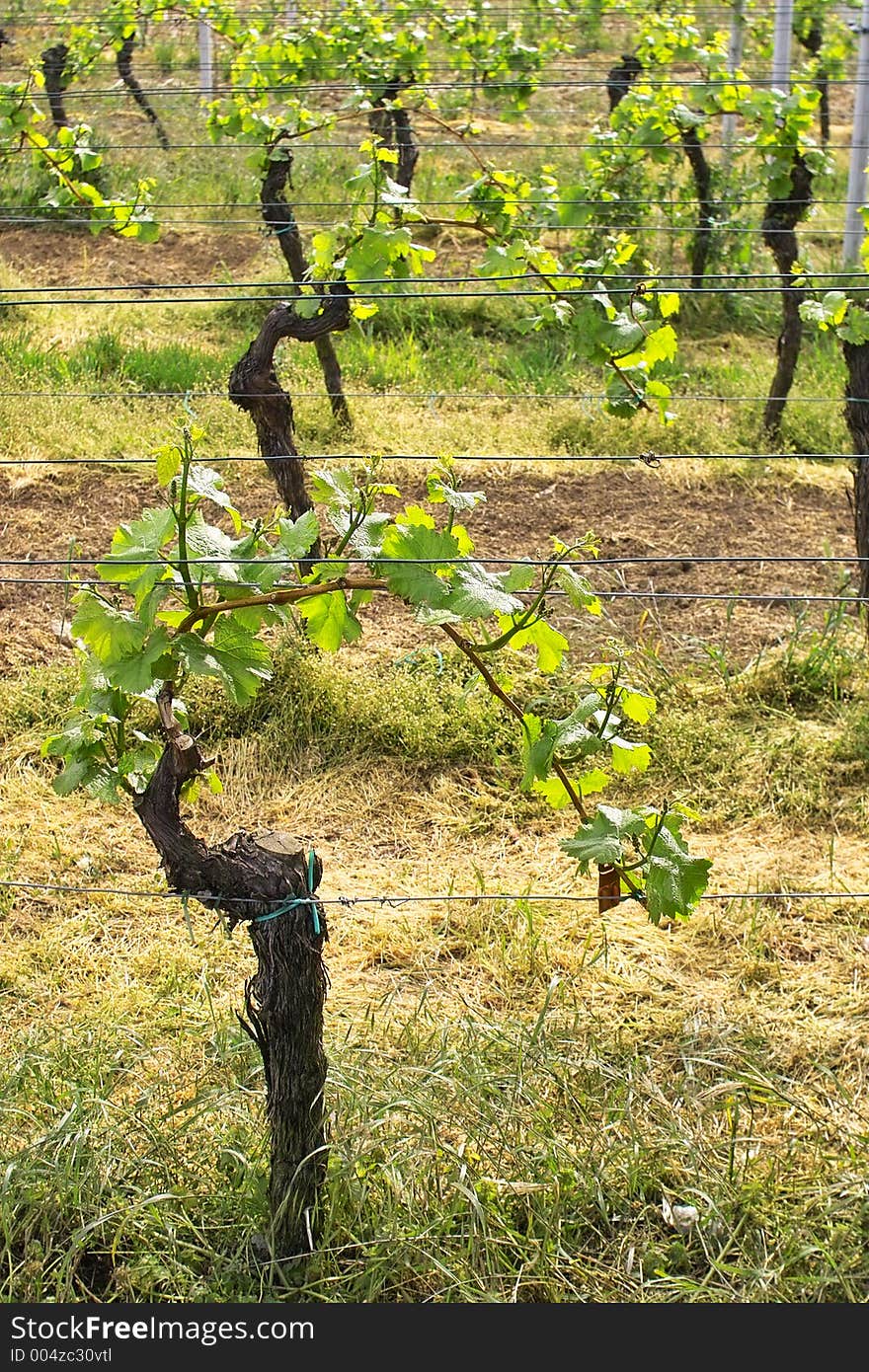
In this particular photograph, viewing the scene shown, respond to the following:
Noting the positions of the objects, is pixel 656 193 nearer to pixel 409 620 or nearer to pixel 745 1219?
pixel 409 620

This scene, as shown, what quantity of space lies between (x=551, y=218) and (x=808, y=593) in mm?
1940

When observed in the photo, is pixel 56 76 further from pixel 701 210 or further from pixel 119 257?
pixel 701 210

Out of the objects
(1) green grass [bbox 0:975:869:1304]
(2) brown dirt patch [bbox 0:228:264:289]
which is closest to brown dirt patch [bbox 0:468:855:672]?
(1) green grass [bbox 0:975:869:1304]

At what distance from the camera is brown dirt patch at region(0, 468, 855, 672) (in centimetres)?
496

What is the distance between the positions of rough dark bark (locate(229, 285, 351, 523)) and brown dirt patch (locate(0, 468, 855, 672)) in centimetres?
54

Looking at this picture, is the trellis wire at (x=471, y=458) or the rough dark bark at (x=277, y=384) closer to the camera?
the trellis wire at (x=471, y=458)

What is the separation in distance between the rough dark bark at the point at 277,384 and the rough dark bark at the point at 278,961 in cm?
→ 243

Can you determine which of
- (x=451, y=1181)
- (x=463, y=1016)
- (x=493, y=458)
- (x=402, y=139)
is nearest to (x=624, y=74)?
(x=402, y=139)

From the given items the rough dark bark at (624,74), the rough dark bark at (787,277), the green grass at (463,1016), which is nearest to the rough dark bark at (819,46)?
the rough dark bark at (624,74)

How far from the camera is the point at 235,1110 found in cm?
281

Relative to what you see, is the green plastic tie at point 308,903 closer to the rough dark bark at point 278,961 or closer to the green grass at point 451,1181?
the rough dark bark at point 278,961

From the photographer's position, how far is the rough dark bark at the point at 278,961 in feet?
8.02

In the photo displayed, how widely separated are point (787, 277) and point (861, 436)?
1.86 meters

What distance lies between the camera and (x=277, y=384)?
4.96 meters
